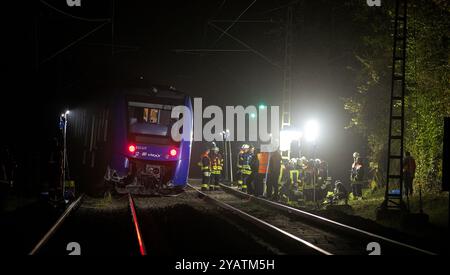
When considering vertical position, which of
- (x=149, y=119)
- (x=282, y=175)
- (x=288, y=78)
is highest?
(x=288, y=78)

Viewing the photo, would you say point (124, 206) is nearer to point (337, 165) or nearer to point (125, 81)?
point (125, 81)

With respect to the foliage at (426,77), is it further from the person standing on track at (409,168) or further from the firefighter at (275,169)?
the firefighter at (275,169)

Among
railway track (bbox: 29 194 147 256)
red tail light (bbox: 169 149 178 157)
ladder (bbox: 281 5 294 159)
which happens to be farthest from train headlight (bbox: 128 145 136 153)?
ladder (bbox: 281 5 294 159)

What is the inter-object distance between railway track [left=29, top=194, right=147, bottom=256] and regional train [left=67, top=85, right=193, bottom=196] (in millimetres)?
3100

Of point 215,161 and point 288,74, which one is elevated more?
point 288,74

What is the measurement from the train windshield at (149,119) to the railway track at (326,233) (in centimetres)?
318

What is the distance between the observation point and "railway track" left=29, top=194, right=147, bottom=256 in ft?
30.7

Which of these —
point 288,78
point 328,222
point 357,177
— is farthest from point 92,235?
point 288,78

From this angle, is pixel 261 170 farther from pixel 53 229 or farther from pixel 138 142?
pixel 53 229

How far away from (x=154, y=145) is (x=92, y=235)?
23.1ft

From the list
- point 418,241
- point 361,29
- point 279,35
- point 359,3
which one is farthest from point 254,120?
point 418,241

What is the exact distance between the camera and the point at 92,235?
11.0m

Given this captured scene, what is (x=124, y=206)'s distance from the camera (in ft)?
54.3
